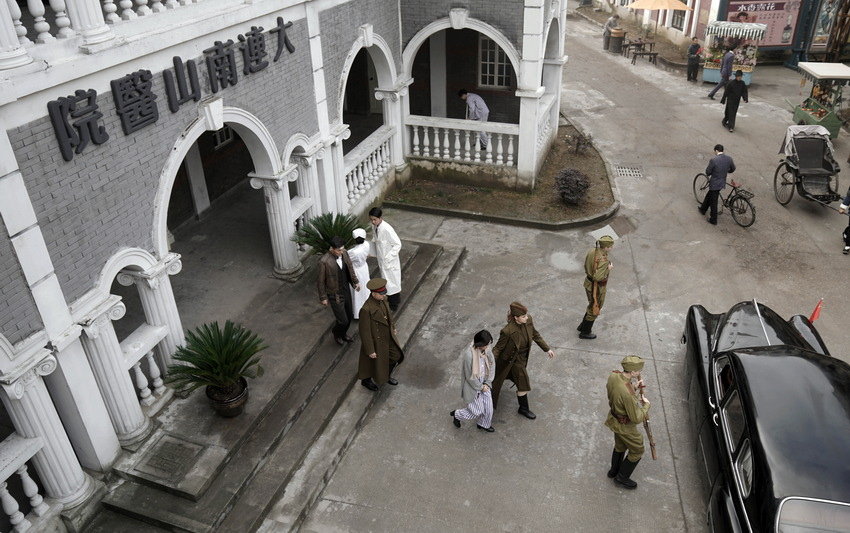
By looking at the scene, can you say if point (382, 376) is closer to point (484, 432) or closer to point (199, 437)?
point (484, 432)

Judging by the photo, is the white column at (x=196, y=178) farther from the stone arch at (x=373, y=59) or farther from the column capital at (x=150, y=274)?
the column capital at (x=150, y=274)

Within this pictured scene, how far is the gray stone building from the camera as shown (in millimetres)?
5445

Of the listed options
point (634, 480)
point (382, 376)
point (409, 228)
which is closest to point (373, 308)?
point (382, 376)

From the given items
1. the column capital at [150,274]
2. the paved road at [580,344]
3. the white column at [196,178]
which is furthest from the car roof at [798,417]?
the white column at [196,178]

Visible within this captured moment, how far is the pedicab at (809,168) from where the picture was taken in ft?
39.5

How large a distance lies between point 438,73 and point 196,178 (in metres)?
6.39

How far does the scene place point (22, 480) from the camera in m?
5.89

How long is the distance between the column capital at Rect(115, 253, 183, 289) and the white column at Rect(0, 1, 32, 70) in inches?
96.0

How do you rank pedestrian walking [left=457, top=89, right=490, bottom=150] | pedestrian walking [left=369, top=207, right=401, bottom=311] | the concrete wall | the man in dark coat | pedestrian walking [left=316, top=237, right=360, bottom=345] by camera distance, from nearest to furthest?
the concrete wall → pedestrian walking [left=316, top=237, right=360, bottom=345] → pedestrian walking [left=369, top=207, right=401, bottom=311] → pedestrian walking [left=457, top=89, right=490, bottom=150] → the man in dark coat

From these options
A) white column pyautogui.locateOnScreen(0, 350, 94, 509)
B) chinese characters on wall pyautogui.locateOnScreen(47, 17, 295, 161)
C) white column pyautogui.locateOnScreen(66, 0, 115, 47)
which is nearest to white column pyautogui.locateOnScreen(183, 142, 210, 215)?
chinese characters on wall pyautogui.locateOnScreen(47, 17, 295, 161)

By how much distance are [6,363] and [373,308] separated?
3509mm

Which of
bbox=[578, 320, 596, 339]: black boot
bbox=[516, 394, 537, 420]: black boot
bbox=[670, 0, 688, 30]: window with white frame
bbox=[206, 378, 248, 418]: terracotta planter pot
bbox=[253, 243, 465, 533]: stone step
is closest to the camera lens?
bbox=[253, 243, 465, 533]: stone step

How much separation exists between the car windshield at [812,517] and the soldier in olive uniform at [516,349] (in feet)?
8.87

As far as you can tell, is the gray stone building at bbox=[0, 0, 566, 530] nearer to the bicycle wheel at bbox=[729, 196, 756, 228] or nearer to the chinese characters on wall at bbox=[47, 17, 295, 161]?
the chinese characters on wall at bbox=[47, 17, 295, 161]
